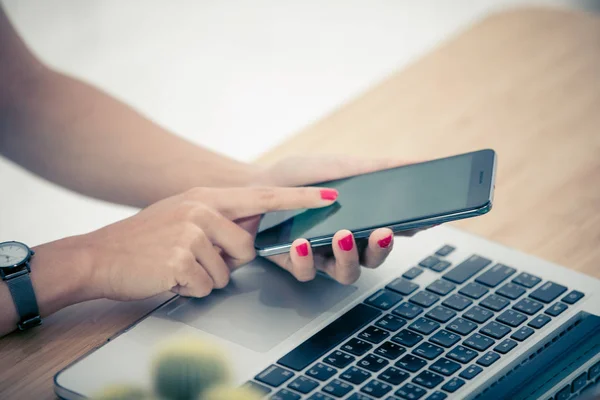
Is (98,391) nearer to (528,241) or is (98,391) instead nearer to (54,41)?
(528,241)

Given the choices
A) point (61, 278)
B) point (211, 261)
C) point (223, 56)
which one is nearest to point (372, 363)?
point (211, 261)

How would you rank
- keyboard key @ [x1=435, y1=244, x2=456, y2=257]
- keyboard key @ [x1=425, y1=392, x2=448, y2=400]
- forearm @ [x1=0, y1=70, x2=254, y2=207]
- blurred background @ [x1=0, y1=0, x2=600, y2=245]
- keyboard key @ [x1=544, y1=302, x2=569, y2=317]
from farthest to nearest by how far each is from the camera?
blurred background @ [x1=0, y1=0, x2=600, y2=245], forearm @ [x1=0, y1=70, x2=254, y2=207], keyboard key @ [x1=435, y1=244, x2=456, y2=257], keyboard key @ [x1=544, y1=302, x2=569, y2=317], keyboard key @ [x1=425, y1=392, x2=448, y2=400]

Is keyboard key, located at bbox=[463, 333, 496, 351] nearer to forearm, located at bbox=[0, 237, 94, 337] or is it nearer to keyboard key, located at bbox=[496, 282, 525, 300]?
keyboard key, located at bbox=[496, 282, 525, 300]

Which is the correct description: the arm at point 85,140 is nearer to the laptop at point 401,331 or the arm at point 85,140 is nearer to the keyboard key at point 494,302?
the laptop at point 401,331

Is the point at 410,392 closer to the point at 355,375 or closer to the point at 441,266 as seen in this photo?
the point at 355,375

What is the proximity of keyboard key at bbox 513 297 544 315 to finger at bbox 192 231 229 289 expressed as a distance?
1.03ft

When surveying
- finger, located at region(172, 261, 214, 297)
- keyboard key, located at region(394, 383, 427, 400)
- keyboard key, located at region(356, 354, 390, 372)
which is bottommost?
keyboard key, located at region(394, 383, 427, 400)

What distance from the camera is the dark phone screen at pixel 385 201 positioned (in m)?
0.98

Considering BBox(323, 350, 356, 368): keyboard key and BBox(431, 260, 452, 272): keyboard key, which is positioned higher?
BBox(431, 260, 452, 272): keyboard key

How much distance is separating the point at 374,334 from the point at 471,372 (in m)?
0.11

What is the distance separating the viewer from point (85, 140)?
4.15ft

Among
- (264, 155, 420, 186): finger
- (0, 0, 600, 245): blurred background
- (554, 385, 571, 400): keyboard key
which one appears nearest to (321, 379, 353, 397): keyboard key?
(554, 385, 571, 400): keyboard key

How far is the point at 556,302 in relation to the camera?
3.18 feet

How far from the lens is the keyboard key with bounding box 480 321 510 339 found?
92cm
